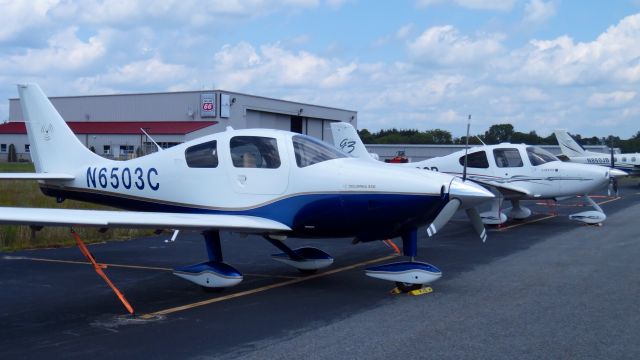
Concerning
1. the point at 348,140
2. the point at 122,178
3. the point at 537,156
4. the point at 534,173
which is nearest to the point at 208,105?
the point at 348,140

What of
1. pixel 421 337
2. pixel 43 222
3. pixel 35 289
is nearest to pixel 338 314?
pixel 421 337

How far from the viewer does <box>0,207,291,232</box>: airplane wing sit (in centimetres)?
666

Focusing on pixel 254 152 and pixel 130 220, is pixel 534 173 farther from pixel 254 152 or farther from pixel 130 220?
pixel 130 220

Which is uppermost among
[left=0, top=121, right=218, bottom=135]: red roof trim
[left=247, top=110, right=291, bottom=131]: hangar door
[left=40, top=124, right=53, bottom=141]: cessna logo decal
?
[left=247, top=110, right=291, bottom=131]: hangar door

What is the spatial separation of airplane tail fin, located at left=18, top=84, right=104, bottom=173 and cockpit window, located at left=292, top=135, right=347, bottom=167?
3.83 m

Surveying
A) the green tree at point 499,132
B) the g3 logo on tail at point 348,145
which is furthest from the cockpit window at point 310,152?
the green tree at point 499,132

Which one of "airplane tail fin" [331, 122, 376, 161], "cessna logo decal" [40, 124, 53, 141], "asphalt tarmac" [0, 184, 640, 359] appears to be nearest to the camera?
"asphalt tarmac" [0, 184, 640, 359]

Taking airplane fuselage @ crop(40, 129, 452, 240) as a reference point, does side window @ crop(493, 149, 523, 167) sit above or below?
above

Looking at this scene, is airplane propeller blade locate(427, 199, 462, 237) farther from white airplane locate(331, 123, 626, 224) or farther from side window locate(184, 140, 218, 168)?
white airplane locate(331, 123, 626, 224)

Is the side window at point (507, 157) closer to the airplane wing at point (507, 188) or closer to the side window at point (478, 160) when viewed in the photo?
the side window at point (478, 160)

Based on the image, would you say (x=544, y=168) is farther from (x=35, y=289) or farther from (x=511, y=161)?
(x=35, y=289)

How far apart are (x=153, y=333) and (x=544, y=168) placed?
43.8 ft

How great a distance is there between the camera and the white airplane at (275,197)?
784 centimetres

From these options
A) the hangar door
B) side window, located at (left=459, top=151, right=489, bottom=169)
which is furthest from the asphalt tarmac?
the hangar door
